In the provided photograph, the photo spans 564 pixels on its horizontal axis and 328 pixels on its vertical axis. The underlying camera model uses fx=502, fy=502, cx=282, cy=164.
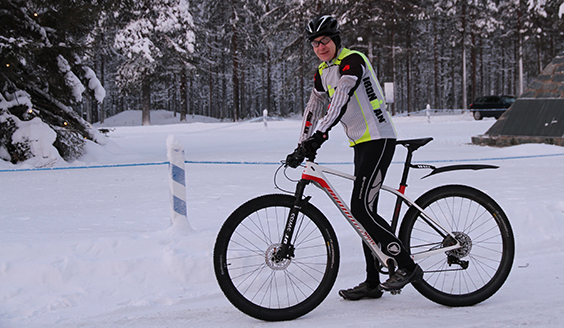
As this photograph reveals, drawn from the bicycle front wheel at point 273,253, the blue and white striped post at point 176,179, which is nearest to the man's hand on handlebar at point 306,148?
the bicycle front wheel at point 273,253

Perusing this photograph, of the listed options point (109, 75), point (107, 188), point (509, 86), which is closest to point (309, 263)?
point (107, 188)

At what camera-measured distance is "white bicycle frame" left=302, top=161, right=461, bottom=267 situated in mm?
3609

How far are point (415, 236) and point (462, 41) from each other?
43.7 metres

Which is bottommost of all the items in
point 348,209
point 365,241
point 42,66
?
point 365,241

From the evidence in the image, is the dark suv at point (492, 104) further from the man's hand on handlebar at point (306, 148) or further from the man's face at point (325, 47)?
the man's hand on handlebar at point (306, 148)

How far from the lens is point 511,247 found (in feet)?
12.8

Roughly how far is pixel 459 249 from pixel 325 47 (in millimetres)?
1867

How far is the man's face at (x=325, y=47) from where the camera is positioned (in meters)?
3.63

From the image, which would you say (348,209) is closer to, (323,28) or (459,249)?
(459,249)

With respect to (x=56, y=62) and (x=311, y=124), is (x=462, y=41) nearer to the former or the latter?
(x=56, y=62)

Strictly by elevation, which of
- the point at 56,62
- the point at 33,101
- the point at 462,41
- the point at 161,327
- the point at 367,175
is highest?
the point at 462,41

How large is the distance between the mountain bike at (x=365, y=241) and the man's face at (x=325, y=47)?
0.80 metres

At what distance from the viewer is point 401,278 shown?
144 inches

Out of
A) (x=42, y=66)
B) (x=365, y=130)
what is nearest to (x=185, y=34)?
(x=42, y=66)
